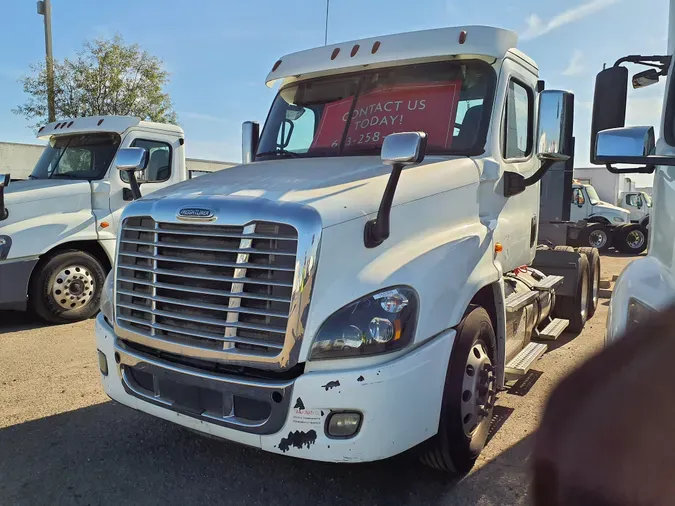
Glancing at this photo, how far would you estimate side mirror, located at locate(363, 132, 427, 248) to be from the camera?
279cm

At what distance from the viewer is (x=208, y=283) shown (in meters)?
2.89

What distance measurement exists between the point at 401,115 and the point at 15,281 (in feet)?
16.7

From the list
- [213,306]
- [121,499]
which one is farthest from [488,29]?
[121,499]

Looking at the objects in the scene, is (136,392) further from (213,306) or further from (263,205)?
(263,205)

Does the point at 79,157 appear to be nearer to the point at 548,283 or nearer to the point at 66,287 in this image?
the point at 66,287

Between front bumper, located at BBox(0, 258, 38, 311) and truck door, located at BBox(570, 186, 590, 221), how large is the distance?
17244mm

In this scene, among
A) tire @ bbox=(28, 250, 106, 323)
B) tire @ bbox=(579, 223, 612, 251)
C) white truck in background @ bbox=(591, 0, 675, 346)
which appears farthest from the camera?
tire @ bbox=(579, 223, 612, 251)

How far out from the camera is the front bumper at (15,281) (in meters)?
6.50

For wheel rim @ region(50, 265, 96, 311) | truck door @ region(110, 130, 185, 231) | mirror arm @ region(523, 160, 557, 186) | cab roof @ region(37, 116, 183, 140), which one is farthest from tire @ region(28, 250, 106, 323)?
mirror arm @ region(523, 160, 557, 186)

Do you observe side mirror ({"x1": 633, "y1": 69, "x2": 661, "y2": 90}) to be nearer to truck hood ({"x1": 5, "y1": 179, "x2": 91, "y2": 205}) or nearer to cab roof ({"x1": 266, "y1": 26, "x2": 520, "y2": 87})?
cab roof ({"x1": 266, "y1": 26, "x2": 520, "y2": 87})

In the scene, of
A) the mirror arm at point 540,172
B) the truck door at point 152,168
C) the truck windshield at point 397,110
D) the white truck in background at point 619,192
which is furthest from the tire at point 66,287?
the white truck in background at point 619,192

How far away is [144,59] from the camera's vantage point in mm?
20172

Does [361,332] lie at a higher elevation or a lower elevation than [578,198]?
lower

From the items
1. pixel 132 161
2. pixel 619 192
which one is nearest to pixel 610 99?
pixel 132 161
